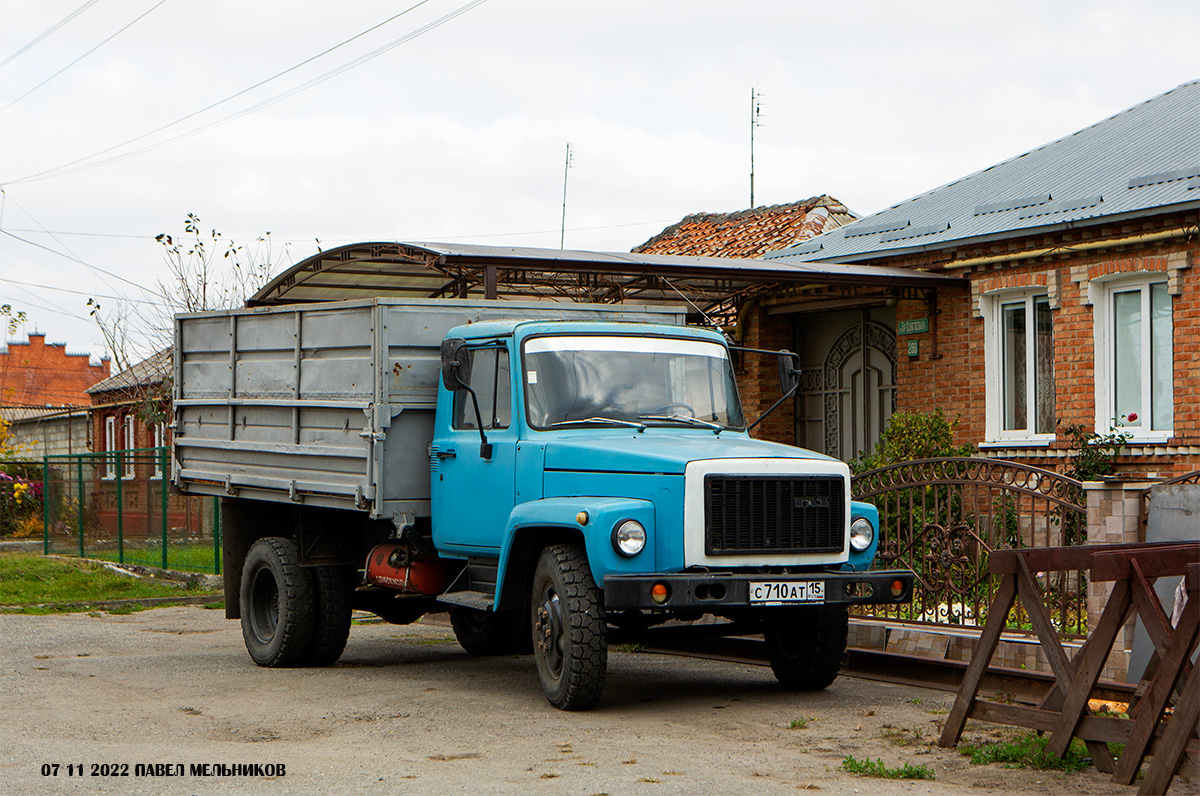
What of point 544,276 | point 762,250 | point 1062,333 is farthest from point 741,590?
point 762,250

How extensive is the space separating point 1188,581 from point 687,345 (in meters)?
4.04

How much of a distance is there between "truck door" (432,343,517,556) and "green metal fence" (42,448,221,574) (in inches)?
382

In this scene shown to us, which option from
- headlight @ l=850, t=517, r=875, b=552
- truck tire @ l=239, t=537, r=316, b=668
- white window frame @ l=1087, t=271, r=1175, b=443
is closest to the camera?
headlight @ l=850, t=517, r=875, b=552

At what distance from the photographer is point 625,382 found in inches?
357

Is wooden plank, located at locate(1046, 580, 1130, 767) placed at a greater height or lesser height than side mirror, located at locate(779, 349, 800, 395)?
lesser

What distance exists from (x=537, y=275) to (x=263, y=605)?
19.3ft

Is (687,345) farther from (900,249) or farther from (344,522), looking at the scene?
(900,249)

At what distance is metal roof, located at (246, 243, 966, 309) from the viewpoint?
1273 centimetres

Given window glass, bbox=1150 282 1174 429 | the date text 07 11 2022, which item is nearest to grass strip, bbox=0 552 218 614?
the date text 07 11 2022

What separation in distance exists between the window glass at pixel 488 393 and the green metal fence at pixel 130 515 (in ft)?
32.3

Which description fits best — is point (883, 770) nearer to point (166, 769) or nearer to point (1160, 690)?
point (1160, 690)

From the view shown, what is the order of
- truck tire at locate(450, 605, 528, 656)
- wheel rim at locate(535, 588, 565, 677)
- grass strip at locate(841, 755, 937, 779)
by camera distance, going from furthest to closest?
truck tire at locate(450, 605, 528, 656) < wheel rim at locate(535, 588, 565, 677) < grass strip at locate(841, 755, 937, 779)

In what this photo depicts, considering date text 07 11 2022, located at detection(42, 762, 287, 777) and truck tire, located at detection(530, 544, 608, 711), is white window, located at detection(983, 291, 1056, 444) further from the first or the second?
date text 07 11 2022, located at detection(42, 762, 287, 777)

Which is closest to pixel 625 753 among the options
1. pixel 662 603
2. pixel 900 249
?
pixel 662 603
